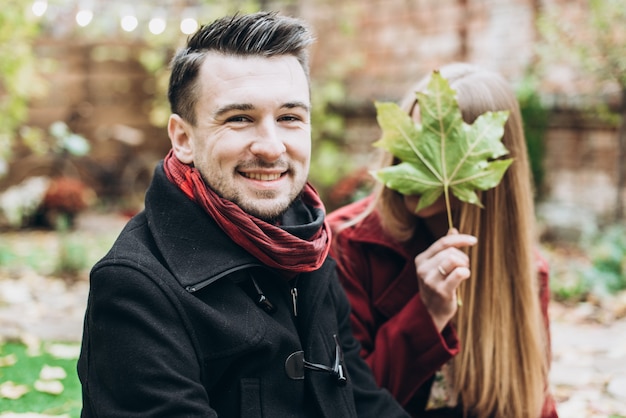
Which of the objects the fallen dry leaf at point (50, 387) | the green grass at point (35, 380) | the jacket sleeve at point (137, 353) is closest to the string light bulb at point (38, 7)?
the green grass at point (35, 380)

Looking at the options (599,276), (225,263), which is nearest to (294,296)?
(225,263)

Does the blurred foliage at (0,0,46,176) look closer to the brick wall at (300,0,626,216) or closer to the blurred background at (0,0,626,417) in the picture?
the blurred background at (0,0,626,417)

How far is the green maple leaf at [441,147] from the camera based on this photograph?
7.21ft

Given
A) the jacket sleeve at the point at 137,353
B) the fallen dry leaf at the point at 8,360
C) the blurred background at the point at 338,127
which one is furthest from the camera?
the blurred background at the point at 338,127

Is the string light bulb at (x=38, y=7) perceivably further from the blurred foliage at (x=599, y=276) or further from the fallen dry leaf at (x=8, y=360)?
the blurred foliage at (x=599, y=276)

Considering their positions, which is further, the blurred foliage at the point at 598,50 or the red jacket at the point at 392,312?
the blurred foliage at the point at 598,50

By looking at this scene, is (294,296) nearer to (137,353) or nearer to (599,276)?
(137,353)

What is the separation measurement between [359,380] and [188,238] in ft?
2.60

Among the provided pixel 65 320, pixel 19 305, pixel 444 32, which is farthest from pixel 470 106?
pixel 444 32

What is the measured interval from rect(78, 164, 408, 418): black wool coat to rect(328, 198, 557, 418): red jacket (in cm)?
43

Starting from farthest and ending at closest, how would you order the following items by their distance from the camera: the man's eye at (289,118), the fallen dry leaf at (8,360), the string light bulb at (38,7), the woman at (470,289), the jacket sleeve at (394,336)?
Result: 1. the string light bulb at (38,7)
2. the fallen dry leaf at (8,360)
3. the woman at (470,289)
4. the jacket sleeve at (394,336)
5. the man's eye at (289,118)

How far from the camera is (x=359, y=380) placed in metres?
2.21

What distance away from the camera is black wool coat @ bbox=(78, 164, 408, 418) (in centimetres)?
157

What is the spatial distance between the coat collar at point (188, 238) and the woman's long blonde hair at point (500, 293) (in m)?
0.94
